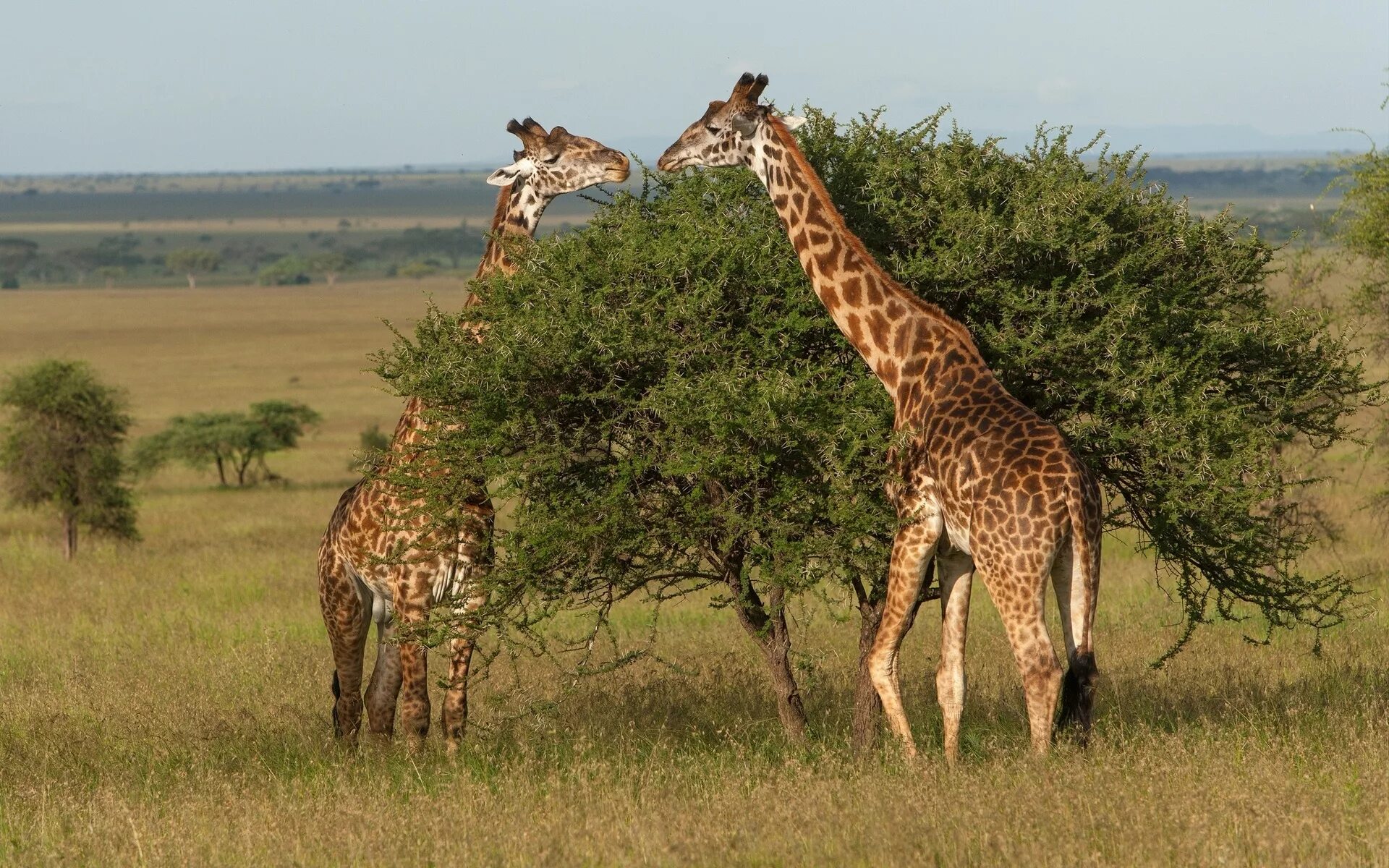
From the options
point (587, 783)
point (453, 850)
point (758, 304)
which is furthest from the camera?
point (758, 304)

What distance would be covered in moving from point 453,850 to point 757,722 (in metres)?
4.01

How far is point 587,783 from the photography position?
841 centimetres

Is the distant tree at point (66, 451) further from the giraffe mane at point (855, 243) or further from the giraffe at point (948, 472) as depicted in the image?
the giraffe mane at point (855, 243)

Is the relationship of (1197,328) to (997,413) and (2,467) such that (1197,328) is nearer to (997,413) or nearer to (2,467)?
(997,413)

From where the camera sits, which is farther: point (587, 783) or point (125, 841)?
point (587, 783)

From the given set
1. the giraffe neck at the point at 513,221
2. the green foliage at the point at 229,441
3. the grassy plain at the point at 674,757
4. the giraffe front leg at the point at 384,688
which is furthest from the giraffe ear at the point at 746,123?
the green foliage at the point at 229,441

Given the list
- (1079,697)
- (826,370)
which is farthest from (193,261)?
(1079,697)

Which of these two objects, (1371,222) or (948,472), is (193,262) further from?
(948,472)

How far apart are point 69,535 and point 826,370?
18.0 m

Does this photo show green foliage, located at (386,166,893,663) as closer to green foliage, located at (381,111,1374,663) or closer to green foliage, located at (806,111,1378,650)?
green foliage, located at (381,111,1374,663)

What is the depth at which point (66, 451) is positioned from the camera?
24.2m

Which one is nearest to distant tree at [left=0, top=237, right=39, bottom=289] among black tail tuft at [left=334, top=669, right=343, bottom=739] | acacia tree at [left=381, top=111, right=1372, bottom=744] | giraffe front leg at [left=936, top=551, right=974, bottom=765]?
black tail tuft at [left=334, top=669, right=343, bottom=739]

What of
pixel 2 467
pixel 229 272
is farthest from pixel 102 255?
pixel 2 467

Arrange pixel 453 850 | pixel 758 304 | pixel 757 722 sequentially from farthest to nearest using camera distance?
1. pixel 757 722
2. pixel 758 304
3. pixel 453 850
